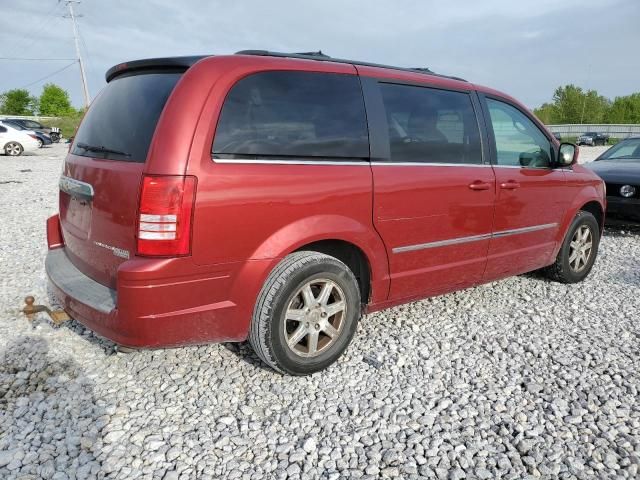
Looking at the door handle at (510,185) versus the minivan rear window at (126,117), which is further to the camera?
the door handle at (510,185)

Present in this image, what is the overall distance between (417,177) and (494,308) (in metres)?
1.65

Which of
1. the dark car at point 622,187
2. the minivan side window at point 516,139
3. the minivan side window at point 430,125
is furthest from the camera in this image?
the dark car at point 622,187

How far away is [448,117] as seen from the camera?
376cm

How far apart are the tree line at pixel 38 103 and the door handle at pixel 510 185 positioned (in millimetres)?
97424

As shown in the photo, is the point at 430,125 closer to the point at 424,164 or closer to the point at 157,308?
the point at 424,164

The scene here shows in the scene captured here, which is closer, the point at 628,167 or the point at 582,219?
the point at 582,219

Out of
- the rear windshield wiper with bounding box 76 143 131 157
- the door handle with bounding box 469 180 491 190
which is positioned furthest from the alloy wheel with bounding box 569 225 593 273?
the rear windshield wiper with bounding box 76 143 131 157

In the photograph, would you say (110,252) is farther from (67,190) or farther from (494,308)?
(494,308)

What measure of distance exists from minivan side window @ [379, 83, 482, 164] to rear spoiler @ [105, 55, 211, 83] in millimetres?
1284

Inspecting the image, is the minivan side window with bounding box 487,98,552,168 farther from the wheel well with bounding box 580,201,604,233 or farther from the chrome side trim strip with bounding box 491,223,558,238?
the wheel well with bounding box 580,201,604,233

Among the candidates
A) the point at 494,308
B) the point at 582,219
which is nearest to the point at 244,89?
the point at 494,308

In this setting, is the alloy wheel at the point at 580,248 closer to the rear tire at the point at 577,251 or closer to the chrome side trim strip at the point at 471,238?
the rear tire at the point at 577,251

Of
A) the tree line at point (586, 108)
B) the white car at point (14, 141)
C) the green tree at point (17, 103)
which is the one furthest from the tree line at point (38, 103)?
the white car at point (14, 141)

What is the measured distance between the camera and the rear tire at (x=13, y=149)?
21659mm
